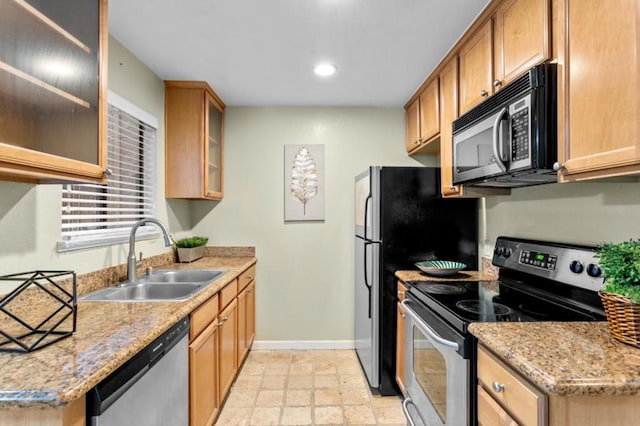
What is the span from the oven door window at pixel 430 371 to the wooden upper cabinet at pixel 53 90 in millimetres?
1685

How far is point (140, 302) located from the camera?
1.59 meters

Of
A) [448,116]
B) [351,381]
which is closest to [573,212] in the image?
[448,116]

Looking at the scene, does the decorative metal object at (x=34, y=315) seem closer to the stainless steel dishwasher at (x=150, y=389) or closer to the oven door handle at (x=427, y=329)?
the stainless steel dishwasher at (x=150, y=389)

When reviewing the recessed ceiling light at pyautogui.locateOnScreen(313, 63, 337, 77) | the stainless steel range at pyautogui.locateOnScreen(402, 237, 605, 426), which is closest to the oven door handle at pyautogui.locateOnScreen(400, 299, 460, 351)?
the stainless steel range at pyautogui.locateOnScreen(402, 237, 605, 426)

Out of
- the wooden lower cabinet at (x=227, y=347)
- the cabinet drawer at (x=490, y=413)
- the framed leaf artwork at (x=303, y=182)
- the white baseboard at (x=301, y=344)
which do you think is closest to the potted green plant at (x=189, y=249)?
the wooden lower cabinet at (x=227, y=347)

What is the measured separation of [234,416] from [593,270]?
7.22ft

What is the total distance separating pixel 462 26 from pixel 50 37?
77.1 inches

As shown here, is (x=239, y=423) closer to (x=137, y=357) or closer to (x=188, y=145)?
(x=137, y=357)

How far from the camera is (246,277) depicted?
2.87m

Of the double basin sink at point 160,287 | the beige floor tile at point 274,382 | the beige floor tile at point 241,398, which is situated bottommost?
the beige floor tile at point 241,398

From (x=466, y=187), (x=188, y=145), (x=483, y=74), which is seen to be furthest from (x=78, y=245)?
(x=483, y=74)

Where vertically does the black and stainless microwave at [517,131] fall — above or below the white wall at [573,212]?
above

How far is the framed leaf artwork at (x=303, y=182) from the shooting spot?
329 cm

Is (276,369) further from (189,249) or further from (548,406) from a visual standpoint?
(548,406)
